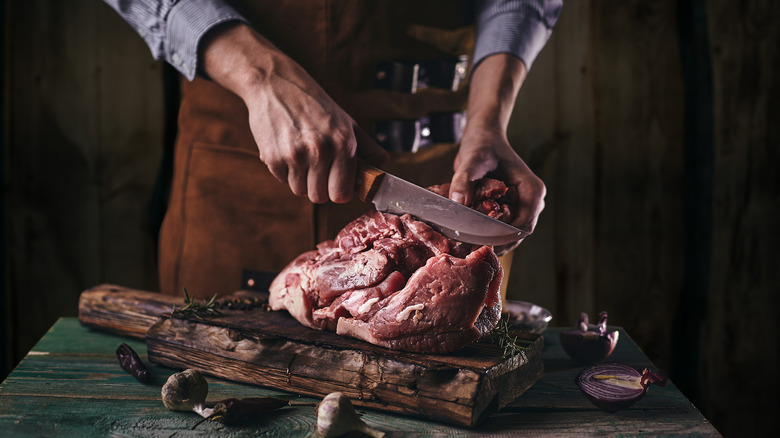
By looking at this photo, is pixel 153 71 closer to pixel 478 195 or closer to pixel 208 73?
pixel 208 73

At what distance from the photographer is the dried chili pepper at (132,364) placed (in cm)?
158

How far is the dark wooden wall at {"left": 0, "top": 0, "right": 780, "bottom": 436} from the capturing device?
2.58 meters

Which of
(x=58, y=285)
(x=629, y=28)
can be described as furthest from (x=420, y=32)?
(x=58, y=285)

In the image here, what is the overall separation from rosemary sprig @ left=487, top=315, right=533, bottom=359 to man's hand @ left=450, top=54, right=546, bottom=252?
0.24 m

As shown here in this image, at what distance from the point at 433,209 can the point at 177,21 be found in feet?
3.08

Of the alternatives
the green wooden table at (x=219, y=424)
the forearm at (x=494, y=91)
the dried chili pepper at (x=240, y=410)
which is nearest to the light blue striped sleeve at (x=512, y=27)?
the forearm at (x=494, y=91)

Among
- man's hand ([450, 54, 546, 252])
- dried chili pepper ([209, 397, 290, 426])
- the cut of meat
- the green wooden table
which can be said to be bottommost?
the green wooden table

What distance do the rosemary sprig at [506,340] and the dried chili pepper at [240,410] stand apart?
556 millimetres

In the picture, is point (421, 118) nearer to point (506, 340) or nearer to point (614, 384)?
point (506, 340)

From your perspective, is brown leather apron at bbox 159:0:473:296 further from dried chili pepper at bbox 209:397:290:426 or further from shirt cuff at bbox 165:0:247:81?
dried chili pepper at bbox 209:397:290:426

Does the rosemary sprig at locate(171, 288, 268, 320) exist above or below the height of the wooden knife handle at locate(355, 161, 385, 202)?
below

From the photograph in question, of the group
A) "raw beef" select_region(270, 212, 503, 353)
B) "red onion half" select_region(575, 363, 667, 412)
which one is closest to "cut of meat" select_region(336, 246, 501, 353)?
"raw beef" select_region(270, 212, 503, 353)

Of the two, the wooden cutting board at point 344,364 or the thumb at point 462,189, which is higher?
the thumb at point 462,189

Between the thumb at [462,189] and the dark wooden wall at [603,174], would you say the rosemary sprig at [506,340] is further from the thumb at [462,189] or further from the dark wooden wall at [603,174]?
the dark wooden wall at [603,174]
